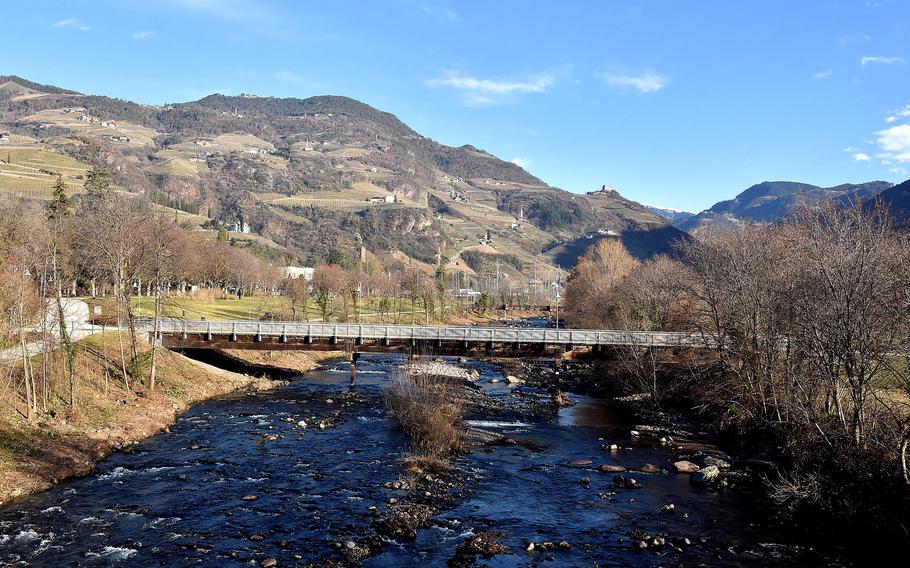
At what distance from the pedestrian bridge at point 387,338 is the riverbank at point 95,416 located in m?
2.97

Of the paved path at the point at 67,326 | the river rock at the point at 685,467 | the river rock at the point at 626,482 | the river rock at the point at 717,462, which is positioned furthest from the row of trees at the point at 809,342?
the paved path at the point at 67,326

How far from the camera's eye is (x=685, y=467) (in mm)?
35031

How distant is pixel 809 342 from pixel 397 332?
40.6 meters

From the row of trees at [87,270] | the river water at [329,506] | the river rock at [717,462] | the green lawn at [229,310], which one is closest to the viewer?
the river water at [329,506]

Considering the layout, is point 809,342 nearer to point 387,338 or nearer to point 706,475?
point 706,475

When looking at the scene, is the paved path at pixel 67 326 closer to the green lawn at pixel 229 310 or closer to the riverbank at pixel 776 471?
the green lawn at pixel 229 310

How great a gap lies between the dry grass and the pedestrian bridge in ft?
52.3

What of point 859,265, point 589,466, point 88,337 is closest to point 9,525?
point 589,466

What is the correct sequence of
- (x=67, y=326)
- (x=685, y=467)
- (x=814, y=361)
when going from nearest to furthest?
1. (x=814, y=361)
2. (x=685, y=467)
3. (x=67, y=326)

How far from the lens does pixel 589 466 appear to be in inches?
1425

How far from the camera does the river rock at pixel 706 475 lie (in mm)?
32938

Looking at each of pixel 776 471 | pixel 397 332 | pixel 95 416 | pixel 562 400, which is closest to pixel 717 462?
pixel 776 471

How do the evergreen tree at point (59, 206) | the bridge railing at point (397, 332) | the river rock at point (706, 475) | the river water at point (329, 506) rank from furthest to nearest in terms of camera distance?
the evergreen tree at point (59, 206) → the bridge railing at point (397, 332) → the river rock at point (706, 475) → the river water at point (329, 506)

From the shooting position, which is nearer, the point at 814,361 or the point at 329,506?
the point at 329,506
